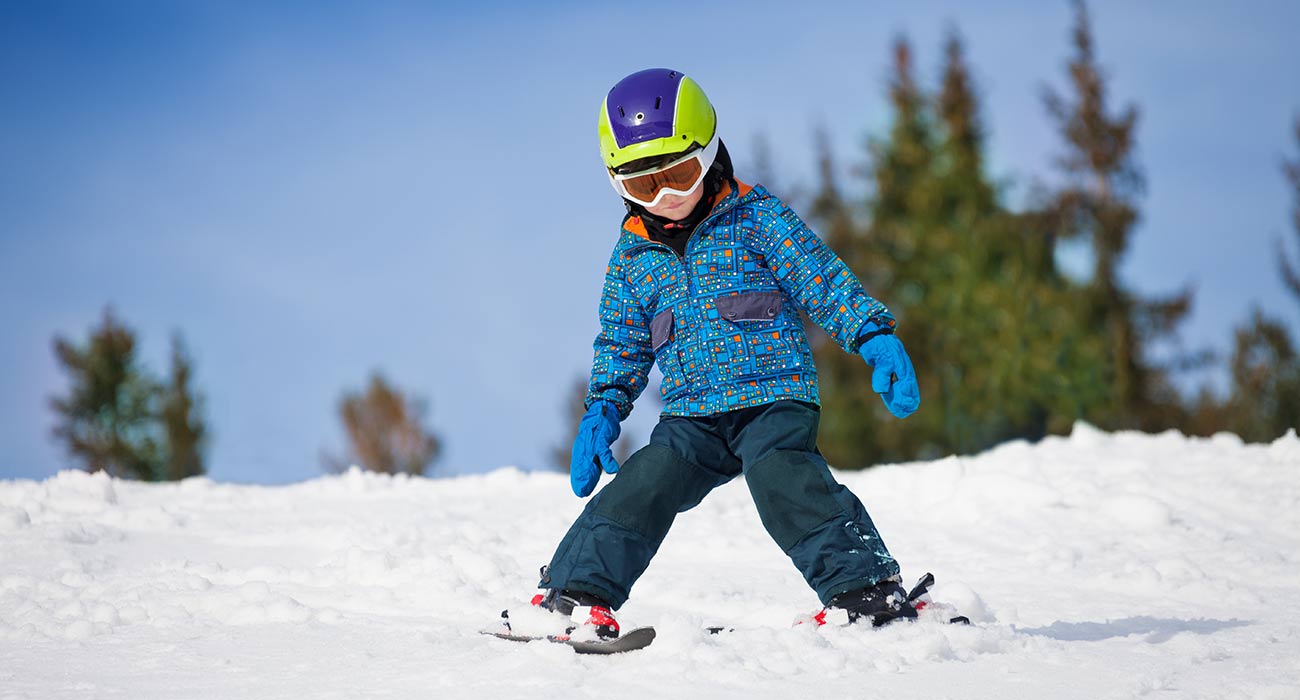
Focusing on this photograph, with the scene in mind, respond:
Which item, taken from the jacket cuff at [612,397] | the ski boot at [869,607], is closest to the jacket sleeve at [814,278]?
the jacket cuff at [612,397]

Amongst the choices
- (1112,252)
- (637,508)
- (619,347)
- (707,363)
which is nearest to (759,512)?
(637,508)

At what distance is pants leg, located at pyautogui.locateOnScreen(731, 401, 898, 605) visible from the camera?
3.40 meters

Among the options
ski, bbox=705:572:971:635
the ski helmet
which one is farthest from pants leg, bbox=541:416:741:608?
the ski helmet

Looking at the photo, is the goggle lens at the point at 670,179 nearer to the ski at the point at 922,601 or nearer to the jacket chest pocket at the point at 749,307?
the jacket chest pocket at the point at 749,307

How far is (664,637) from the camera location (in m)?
3.10

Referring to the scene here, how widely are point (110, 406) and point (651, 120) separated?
76.1 feet

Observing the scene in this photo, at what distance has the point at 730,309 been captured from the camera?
3.61m

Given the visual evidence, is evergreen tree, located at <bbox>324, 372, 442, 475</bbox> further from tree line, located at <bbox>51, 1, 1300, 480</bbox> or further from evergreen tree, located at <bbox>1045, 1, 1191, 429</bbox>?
evergreen tree, located at <bbox>1045, 1, 1191, 429</bbox>

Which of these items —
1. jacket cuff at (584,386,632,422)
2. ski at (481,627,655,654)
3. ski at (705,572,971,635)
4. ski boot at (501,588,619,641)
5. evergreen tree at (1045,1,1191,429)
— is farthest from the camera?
evergreen tree at (1045,1,1191,429)

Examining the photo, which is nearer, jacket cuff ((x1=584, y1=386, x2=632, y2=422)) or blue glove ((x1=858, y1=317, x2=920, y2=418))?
blue glove ((x1=858, y1=317, x2=920, y2=418))

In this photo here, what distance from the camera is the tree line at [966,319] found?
2289 centimetres

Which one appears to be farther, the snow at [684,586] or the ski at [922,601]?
the ski at [922,601]

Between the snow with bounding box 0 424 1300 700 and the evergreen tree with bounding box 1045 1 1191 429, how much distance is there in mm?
15354

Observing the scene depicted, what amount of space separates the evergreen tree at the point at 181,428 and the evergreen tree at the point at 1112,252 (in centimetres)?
1742
